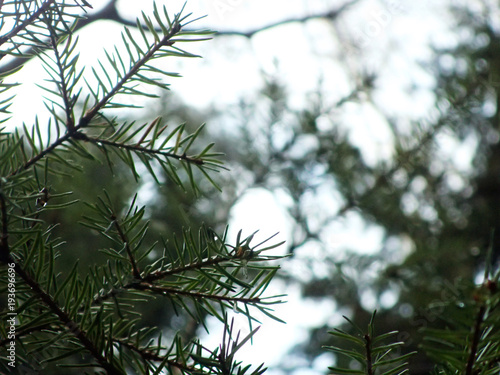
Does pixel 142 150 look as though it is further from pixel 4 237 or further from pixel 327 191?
pixel 327 191

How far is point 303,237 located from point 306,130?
9.8 inches

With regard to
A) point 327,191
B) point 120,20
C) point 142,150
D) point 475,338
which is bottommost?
point 475,338

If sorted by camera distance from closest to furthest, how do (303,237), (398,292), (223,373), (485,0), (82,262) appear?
(223,373) < (82,262) < (303,237) < (398,292) < (485,0)

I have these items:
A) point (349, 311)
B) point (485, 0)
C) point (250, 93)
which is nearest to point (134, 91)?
point (250, 93)

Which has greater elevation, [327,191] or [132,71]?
[327,191]

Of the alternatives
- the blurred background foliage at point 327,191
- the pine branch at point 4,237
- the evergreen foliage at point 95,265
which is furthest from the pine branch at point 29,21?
the blurred background foliage at point 327,191

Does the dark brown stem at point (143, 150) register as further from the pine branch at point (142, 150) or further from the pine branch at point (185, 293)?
the pine branch at point (185, 293)

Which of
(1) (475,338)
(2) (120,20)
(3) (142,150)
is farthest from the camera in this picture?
(2) (120,20)

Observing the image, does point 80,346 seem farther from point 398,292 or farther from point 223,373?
point 398,292

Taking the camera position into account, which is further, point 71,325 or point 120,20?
point 120,20

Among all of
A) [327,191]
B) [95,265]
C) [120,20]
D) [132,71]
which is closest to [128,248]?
[95,265]

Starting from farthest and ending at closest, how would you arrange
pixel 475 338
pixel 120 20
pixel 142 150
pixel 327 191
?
pixel 327 191, pixel 120 20, pixel 142 150, pixel 475 338

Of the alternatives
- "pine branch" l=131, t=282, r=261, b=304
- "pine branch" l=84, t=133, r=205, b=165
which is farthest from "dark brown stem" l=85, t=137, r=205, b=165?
"pine branch" l=131, t=282, r=261, b=304

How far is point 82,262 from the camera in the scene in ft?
2.78
